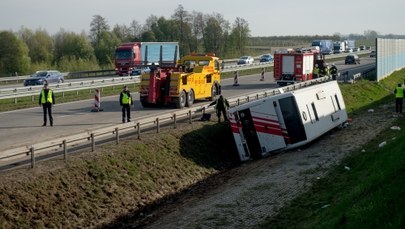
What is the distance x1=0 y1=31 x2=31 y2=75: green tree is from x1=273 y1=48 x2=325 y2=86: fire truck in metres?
33.8

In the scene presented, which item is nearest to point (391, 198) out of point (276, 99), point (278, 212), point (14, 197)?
point (278, 212)

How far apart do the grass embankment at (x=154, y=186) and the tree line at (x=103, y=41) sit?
4826 cm

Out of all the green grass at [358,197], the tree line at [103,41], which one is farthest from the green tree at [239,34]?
the green grass at [358,197]

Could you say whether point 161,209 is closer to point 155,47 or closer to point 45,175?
point 45,175

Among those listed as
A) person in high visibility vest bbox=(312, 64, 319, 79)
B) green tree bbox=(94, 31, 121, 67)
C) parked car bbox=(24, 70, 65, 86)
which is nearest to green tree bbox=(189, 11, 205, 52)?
green tree bbox=(94, 31, 121, 67)

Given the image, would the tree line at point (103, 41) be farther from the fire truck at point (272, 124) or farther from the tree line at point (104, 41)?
the fire truck at point (272, 124)

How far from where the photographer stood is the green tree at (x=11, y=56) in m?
64.7

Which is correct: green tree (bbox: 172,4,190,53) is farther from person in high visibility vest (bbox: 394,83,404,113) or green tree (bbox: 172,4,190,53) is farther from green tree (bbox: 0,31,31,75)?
person in high visibility vest (bbox: 394,83,404,113)

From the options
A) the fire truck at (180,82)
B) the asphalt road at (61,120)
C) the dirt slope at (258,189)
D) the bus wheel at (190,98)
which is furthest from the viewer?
the bus wheel at (190,98)

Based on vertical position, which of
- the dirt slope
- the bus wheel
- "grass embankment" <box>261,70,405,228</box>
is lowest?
the dirt slope

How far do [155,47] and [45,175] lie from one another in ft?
162

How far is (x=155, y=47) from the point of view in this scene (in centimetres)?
6325

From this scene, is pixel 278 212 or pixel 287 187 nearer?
pixel 278 212

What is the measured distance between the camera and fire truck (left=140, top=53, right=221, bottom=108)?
28.6 metres
